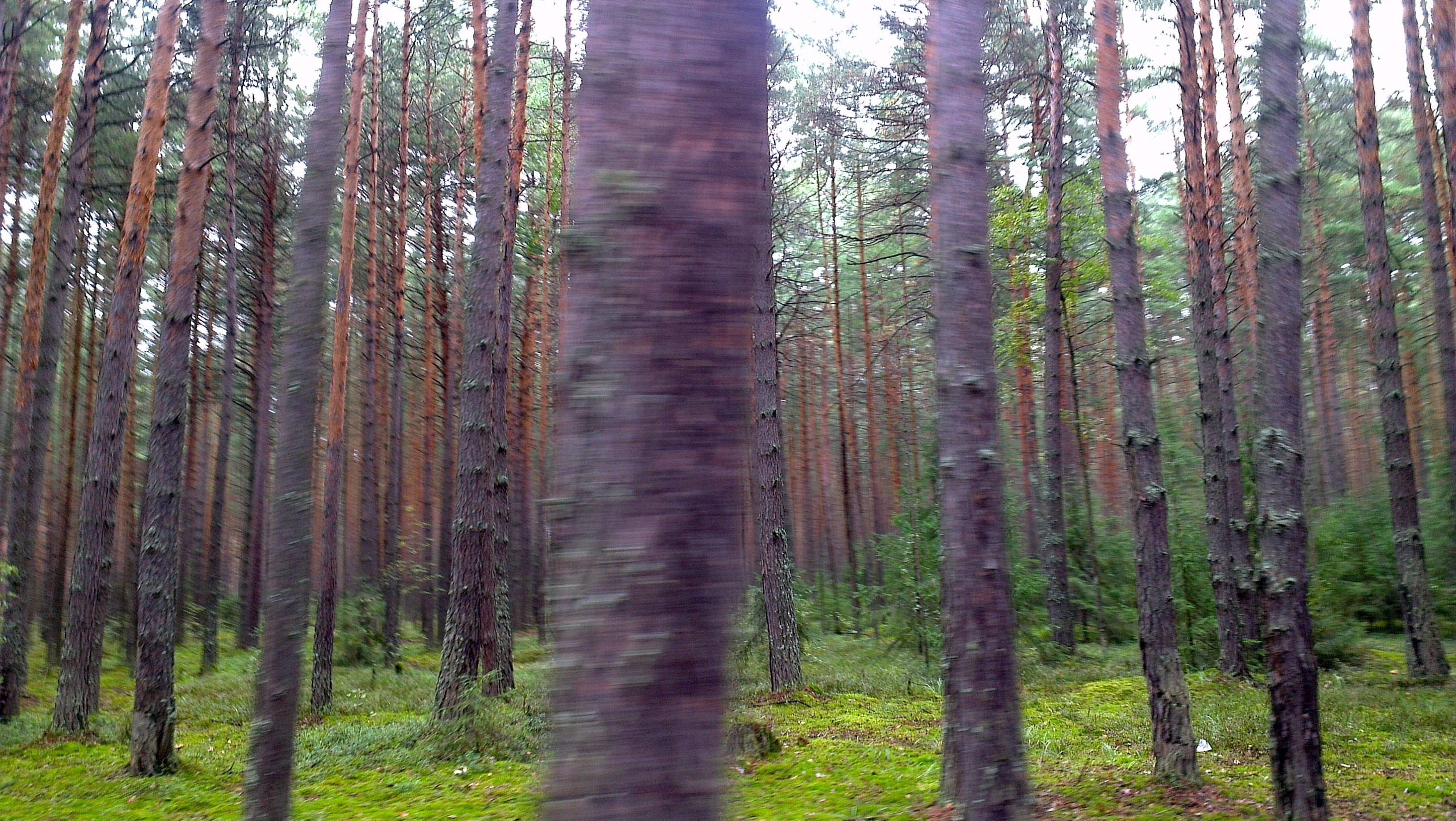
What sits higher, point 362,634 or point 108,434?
point 108,434

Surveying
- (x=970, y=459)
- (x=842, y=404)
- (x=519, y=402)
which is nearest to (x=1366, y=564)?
(x=842, y=404)

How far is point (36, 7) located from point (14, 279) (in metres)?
4.99

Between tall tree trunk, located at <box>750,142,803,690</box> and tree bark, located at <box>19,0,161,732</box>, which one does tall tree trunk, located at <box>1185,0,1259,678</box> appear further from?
tree bark, located at <box>19,0,161,732</box>

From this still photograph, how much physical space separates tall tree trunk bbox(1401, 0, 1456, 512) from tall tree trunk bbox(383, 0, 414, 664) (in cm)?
1599

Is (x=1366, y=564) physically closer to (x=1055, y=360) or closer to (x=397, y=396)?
(x=1055, y=360)

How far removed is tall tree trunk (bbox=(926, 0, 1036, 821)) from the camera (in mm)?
4934

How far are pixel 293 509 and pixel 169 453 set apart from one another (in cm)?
478

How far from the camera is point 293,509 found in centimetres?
483

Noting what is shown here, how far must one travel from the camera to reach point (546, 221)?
19.8 metres

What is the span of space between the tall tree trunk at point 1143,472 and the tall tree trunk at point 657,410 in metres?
6.07

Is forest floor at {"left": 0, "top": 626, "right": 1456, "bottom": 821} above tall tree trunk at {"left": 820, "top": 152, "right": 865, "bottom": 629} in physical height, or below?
below

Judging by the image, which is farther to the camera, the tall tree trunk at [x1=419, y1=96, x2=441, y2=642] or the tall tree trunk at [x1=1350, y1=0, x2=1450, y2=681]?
the tall tree trunk at [x1=419, y1=96, x2=441, y2=642]

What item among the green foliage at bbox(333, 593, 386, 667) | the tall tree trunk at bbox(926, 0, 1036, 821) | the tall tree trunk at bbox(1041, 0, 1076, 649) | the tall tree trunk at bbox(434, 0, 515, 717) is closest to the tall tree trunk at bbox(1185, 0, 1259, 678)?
the tall tree trunk at bbox(1041, 0, 1076, 649)

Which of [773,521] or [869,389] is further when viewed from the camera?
[869,389]
